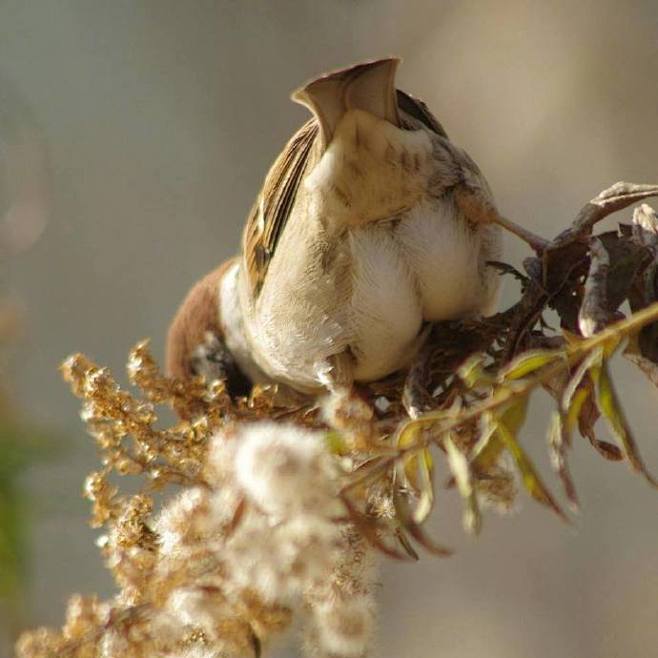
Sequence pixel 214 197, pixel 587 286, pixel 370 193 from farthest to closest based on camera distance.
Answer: pixel 214 197 < pixel 370 193 < pixel 587 286

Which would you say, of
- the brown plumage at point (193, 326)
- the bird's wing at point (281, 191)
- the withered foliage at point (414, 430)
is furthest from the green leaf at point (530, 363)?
the brown plumage at point (193, 326)

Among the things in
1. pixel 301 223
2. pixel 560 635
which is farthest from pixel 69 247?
pixel 301 223

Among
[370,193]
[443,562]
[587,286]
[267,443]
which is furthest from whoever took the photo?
[443,562]

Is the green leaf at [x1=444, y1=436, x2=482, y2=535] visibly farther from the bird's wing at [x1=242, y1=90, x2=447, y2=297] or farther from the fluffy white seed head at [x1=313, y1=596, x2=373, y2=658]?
the bird's wing at [x1=242, y1=90, x2=447, y2=297]

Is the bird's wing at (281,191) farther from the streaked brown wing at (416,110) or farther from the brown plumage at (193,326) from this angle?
the brown plumage at (193,326)

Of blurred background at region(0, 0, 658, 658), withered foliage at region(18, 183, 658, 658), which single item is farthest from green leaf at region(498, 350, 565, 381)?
blurred background at region(0, 0, 658, 658)

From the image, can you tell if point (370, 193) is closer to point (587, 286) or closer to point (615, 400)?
point (587, 286)
